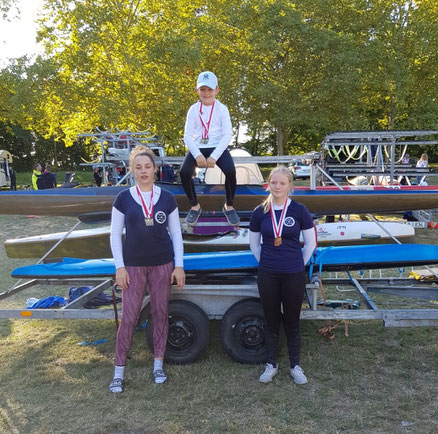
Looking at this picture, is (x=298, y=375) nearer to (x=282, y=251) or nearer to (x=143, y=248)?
(x=282, y=251)

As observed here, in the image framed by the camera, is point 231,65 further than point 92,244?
Yes

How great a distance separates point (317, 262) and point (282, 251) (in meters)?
0.86

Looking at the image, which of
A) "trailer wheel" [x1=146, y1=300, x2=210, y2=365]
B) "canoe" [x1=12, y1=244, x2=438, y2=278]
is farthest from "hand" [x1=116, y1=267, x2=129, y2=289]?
"canoe" [x1=12, y1=244, x2=438, y2=278]

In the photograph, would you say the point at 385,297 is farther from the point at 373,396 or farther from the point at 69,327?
the point at 69,327

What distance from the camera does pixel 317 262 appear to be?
4020 millimetres

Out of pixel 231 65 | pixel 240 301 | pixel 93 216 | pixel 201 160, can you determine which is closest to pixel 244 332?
pixel 240 301

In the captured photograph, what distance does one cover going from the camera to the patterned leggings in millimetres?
3410

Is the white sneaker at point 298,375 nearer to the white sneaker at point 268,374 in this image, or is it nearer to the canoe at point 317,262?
the white sneaker at point 268,374

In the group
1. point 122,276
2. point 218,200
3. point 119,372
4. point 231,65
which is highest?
point 231,65

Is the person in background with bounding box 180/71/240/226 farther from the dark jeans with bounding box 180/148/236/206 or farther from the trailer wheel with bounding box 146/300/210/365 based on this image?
the trailer wheel with bounding box 146/300/210/365

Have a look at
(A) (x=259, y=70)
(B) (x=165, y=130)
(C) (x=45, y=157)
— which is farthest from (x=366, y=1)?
(C) (x=45, y=157)

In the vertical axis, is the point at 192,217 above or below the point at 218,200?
below

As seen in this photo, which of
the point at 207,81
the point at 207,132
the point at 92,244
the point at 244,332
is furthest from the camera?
the point at 92,244

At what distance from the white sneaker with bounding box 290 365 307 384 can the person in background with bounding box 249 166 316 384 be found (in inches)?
0.5
